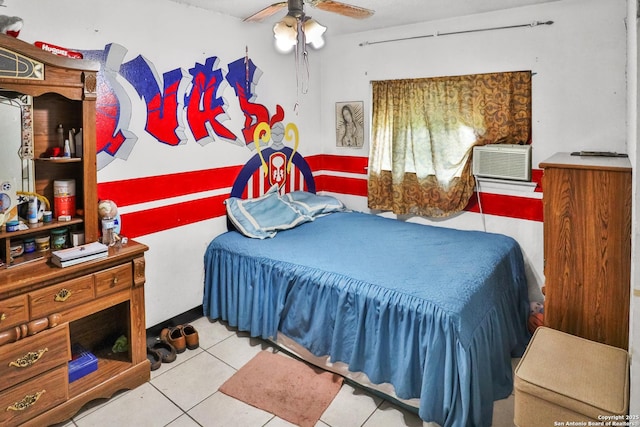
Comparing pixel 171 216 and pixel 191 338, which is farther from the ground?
pixel 171 216

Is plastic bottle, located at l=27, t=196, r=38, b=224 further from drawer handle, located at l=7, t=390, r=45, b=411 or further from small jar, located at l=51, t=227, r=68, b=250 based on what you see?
drawer handle, located at l=7, t=390, r=45, b=411

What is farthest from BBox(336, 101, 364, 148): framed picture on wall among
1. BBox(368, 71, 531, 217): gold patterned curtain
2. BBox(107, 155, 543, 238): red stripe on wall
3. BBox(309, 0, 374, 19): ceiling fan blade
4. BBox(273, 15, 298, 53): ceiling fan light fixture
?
BBox(273, 15, 298, 53): ceiling fan light fixture

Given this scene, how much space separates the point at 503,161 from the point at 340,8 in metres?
1.74

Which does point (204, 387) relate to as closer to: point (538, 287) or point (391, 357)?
point (391, 357)

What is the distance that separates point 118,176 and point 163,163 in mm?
352

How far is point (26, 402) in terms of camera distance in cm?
209

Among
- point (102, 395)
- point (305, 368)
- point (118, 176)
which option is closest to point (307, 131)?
point (118, 176)

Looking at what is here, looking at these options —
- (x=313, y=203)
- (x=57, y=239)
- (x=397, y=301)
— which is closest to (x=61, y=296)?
(x=57, y=239)

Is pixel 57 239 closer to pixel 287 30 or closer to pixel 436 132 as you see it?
pixel 287 30

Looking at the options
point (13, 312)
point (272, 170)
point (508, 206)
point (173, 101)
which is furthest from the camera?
point (272, 170)

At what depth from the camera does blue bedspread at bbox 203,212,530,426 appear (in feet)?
7.17

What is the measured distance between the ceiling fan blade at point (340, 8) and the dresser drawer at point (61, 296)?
2011 mm

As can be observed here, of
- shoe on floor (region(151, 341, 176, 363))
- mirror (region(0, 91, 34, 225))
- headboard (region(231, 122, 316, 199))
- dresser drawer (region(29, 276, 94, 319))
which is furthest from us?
headboard (region(231, 122, 316, 199))

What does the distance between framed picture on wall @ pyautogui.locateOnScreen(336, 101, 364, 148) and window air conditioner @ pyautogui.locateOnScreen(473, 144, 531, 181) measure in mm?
1205
